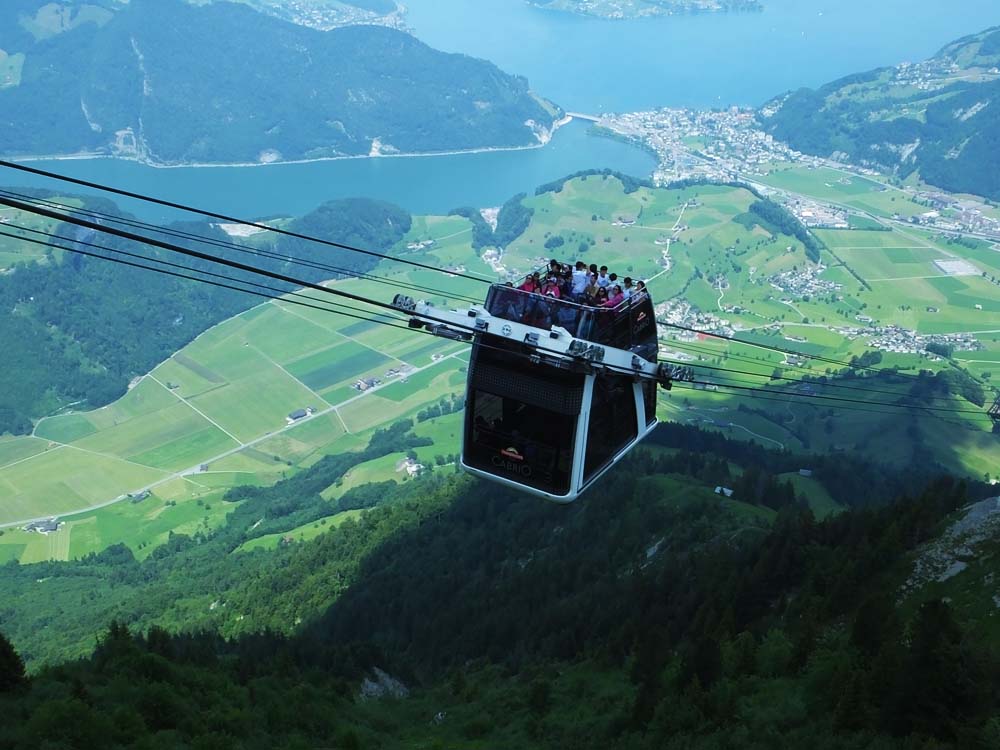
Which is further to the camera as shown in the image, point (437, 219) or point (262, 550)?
point (437, 219)

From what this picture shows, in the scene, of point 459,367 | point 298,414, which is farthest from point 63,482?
point 459,367

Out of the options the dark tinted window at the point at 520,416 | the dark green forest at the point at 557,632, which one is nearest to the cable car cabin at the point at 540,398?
the dark tinted window at the point at 520,416

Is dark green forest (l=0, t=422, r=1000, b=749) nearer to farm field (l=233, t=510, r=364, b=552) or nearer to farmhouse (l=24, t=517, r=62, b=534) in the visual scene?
farm field (l=233, t=510, r=364, b=552)

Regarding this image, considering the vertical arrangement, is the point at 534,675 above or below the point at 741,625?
below

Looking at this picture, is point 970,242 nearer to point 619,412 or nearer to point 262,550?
point 262,550

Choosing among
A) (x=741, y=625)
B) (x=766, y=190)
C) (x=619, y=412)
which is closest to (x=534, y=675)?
(x=741, y=625)
